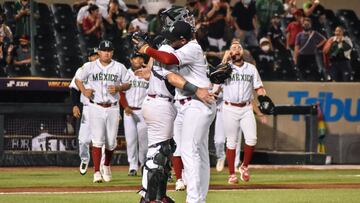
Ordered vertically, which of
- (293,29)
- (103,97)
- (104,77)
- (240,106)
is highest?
(293,29)

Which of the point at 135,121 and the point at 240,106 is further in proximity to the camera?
the point at 135,121

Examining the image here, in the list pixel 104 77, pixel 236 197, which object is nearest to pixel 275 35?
pixel 104 77

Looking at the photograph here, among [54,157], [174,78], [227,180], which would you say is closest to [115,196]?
[174,78]

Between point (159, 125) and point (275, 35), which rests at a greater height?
point (275, 35)

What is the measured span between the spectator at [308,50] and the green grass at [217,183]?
6.00 m

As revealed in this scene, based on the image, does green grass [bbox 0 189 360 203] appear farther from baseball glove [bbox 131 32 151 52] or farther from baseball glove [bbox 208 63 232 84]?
baseball glove [bbox 131 32 151 52]

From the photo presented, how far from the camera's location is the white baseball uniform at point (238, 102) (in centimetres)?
1628

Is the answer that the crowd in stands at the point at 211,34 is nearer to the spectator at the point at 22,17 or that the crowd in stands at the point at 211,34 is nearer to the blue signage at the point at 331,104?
the spectator at the point at 22,17

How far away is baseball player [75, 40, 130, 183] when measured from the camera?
632 inches

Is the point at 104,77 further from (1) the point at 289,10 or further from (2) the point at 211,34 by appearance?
(1) the point at 289,10

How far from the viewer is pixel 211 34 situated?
24625 mm

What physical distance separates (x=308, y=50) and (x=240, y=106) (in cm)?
981

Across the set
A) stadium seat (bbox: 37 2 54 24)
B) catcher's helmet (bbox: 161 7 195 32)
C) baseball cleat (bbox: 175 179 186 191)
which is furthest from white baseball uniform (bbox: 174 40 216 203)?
stadium seat (bbox: 37 2 54 24)

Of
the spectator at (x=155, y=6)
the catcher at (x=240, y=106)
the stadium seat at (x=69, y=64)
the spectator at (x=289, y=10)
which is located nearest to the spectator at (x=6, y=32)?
the stadium seat at (x=69, y=64)
